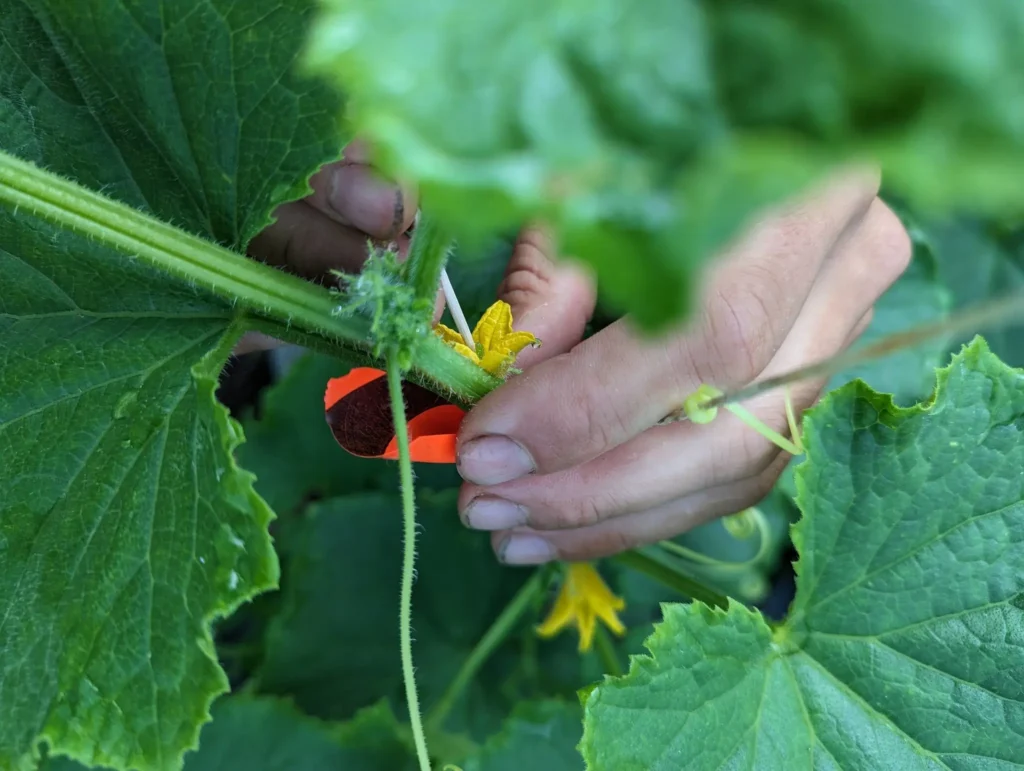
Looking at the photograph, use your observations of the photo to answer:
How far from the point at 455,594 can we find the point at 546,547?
690 millimetres

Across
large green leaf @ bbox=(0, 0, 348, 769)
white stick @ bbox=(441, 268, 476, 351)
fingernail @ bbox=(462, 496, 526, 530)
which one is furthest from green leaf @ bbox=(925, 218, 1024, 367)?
large green leaf @ bbox=(0, 0, 348, 769)

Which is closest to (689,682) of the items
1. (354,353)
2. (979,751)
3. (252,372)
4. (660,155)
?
(979,751)

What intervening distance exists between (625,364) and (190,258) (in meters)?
0.50

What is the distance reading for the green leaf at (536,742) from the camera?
5.08 feet

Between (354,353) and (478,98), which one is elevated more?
(354,353)

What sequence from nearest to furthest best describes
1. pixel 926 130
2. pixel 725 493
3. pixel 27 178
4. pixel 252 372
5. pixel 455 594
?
1. pixel 926 130
2. pixel 27 178
3. pixel 725 493
4. pixel 455 594
5. pixel 252 372

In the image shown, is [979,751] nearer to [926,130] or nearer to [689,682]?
[689,682]

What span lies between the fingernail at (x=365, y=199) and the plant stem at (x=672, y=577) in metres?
0.66

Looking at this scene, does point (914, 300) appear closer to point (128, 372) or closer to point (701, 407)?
point (701, 407)

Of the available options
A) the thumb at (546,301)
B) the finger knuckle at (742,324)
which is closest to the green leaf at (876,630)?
the finger knuckle at (742,324)

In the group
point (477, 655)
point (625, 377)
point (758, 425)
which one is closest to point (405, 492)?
point (625, 377)

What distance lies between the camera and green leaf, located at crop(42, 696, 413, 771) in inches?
60.6

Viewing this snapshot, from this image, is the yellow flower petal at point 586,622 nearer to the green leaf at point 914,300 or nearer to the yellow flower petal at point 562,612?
the yellow flower petal at point 562,612

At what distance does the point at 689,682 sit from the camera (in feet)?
Answer: 3.44
